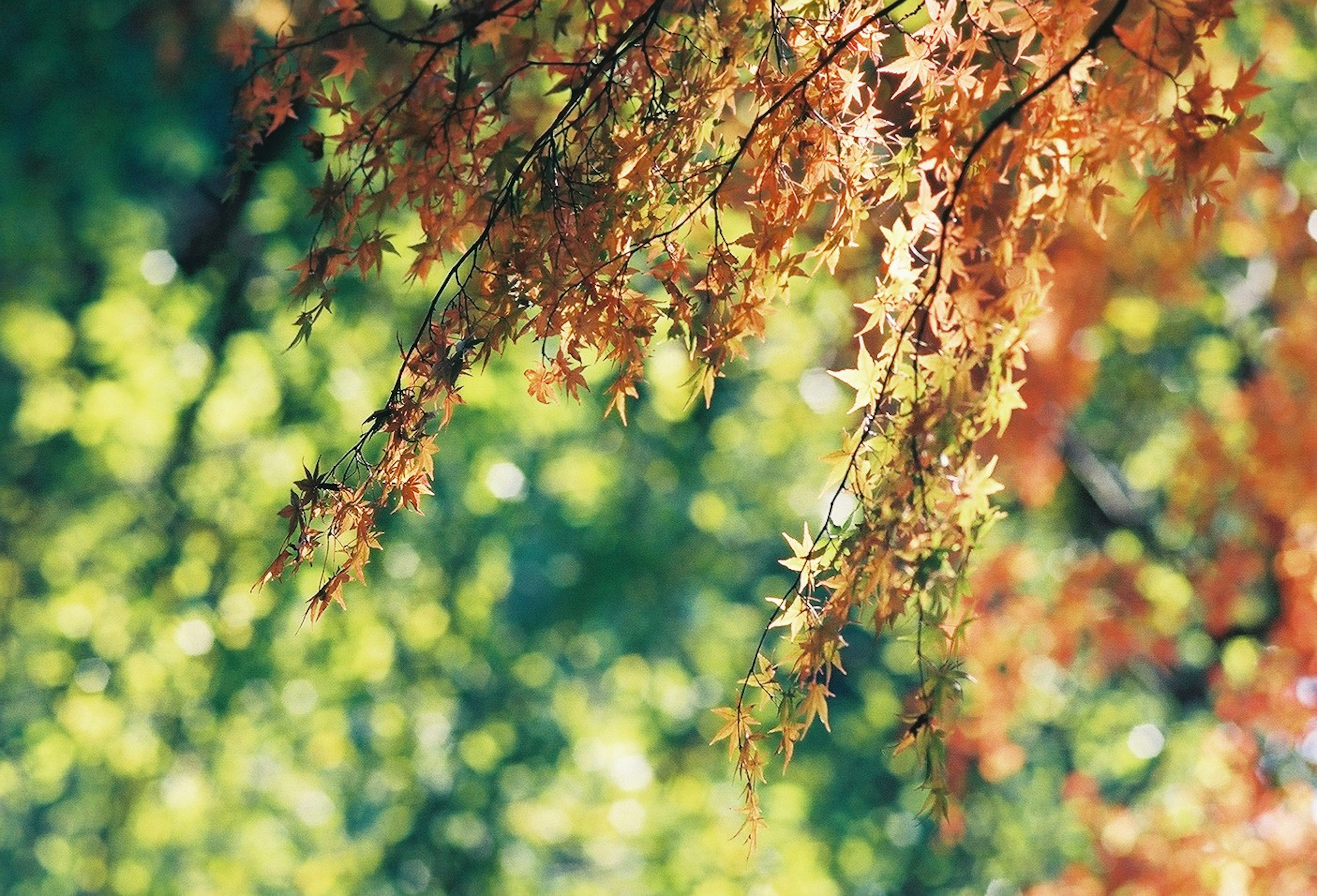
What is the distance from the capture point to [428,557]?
5488 millimetres

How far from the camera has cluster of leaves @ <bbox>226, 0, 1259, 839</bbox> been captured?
120cm

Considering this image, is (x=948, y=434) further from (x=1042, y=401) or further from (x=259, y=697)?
(x=259, y=697)

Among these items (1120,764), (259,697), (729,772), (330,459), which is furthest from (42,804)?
(1120,764)

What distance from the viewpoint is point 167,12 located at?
4746mm

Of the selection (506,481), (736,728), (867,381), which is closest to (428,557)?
(506,481)

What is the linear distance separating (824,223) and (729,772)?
2.69 m

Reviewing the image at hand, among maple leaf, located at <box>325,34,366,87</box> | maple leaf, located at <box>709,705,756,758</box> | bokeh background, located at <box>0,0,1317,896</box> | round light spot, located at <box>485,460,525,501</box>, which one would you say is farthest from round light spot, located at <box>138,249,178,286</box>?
maple leaf, located at <box>709,705,756,758</box>

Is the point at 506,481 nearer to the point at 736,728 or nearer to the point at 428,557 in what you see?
the point at 428,557

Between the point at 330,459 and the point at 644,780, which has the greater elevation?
the point at 330,459

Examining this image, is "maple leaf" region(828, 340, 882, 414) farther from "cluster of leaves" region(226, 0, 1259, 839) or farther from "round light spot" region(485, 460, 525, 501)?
"round light spot" region(485, 460, 525, 501)

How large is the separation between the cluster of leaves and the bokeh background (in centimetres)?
351

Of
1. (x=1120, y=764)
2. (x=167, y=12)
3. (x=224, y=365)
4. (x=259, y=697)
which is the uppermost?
(x=167, y=12)

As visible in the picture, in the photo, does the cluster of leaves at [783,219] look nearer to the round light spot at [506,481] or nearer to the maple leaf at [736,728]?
the maple leaf at [736,728]

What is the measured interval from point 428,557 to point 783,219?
4.39m
